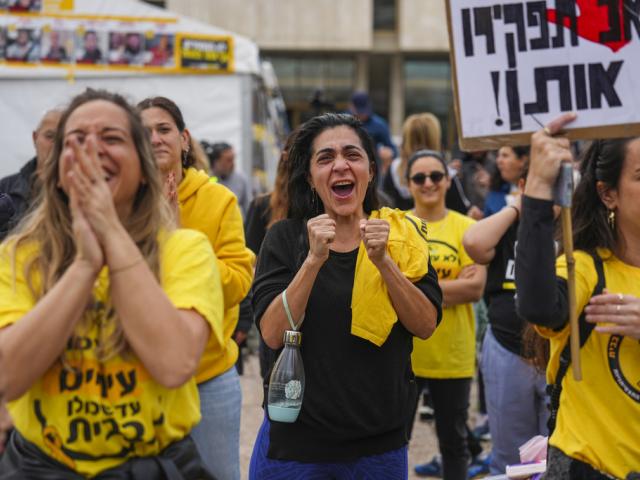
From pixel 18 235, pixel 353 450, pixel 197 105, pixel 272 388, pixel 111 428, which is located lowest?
pixel 353 450

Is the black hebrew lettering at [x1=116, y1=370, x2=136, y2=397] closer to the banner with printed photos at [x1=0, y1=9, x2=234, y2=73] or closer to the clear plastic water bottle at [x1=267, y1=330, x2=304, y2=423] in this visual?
the clear plastic water bottle at [x1=267, y1=330, x2=304, y2=423]

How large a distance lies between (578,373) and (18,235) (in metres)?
1.62

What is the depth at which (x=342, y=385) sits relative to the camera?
3.30 m

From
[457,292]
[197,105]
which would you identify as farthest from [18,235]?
[197,105]

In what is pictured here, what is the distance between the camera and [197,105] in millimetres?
10039

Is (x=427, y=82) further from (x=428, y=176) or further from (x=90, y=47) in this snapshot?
(x=428, y=176)

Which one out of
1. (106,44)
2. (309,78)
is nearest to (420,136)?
(106,44)

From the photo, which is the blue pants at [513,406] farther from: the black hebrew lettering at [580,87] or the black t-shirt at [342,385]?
the black hebrew lettering at [580,87]

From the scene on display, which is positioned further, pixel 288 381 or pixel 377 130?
pixel 377 130

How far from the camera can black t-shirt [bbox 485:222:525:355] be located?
16.1 ft

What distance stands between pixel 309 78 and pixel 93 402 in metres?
30.2

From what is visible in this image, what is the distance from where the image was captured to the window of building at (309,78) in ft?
104

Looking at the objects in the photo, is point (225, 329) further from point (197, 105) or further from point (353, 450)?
point (197, 105)

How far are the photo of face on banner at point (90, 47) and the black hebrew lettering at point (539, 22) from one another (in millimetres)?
7930
